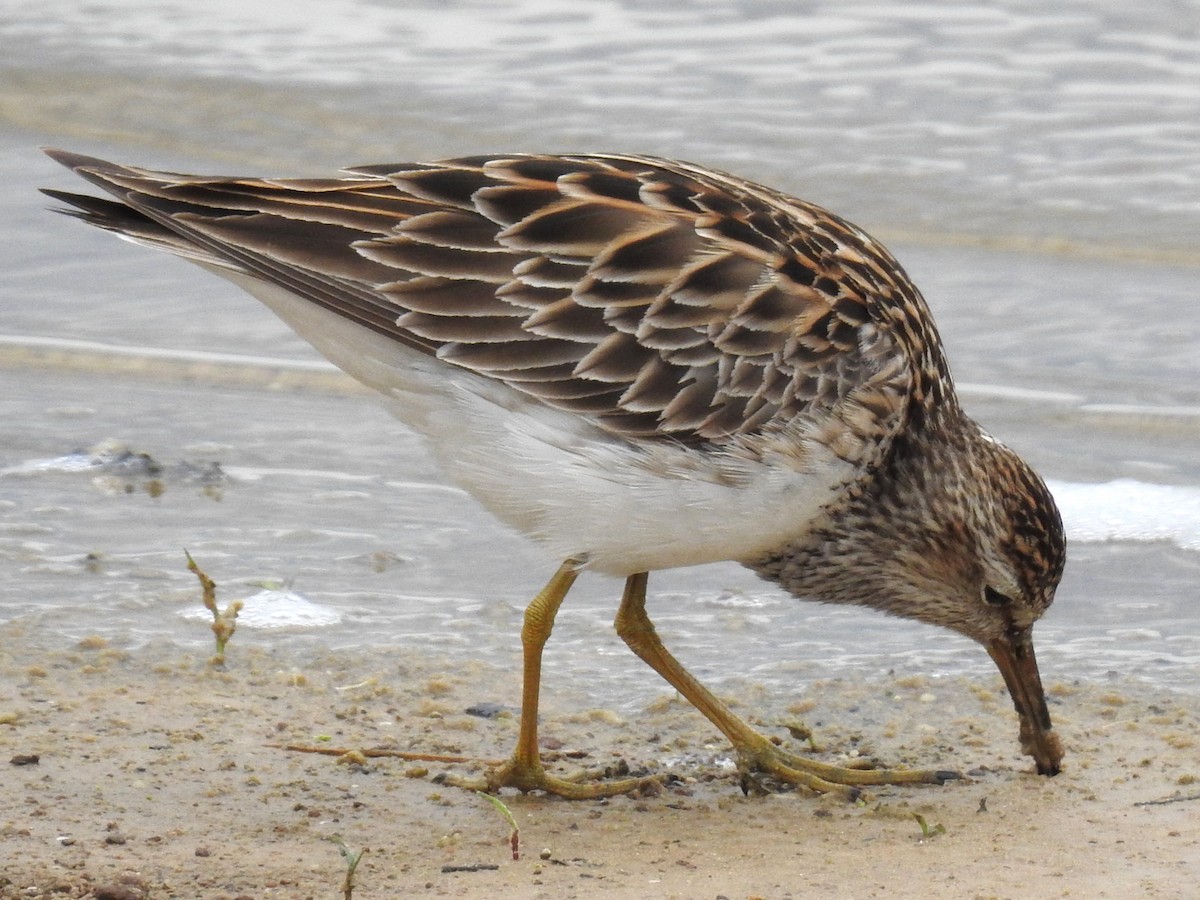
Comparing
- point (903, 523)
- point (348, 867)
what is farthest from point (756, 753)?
point (348, 867)

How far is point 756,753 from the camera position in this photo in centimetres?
543

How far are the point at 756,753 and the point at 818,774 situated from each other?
18 cm

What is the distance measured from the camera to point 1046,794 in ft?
16.9

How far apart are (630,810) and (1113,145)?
7.30 m

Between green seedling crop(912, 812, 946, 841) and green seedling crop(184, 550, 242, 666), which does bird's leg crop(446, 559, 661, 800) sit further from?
green seedling crop(184, 550, 242, 666)

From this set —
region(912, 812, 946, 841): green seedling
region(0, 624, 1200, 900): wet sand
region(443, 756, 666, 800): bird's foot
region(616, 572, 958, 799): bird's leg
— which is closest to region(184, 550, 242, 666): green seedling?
region(0, 624, 1200, 900): wet sand

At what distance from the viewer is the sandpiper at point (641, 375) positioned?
17.3ft

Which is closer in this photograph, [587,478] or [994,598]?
[587,478]

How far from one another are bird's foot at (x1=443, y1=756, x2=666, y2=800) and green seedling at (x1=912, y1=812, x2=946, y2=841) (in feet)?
2.46

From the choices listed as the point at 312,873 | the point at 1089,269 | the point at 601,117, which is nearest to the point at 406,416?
the point at 312,873

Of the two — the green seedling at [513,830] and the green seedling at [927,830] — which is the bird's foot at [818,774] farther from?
the green seedling at [513,830]

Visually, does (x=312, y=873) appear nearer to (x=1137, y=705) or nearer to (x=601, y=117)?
(x=1137, y=705)

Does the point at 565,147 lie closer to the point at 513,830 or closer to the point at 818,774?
the point at 818,774

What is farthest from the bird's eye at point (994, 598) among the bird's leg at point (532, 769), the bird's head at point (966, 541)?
the bird's leg at point (532, 769)
